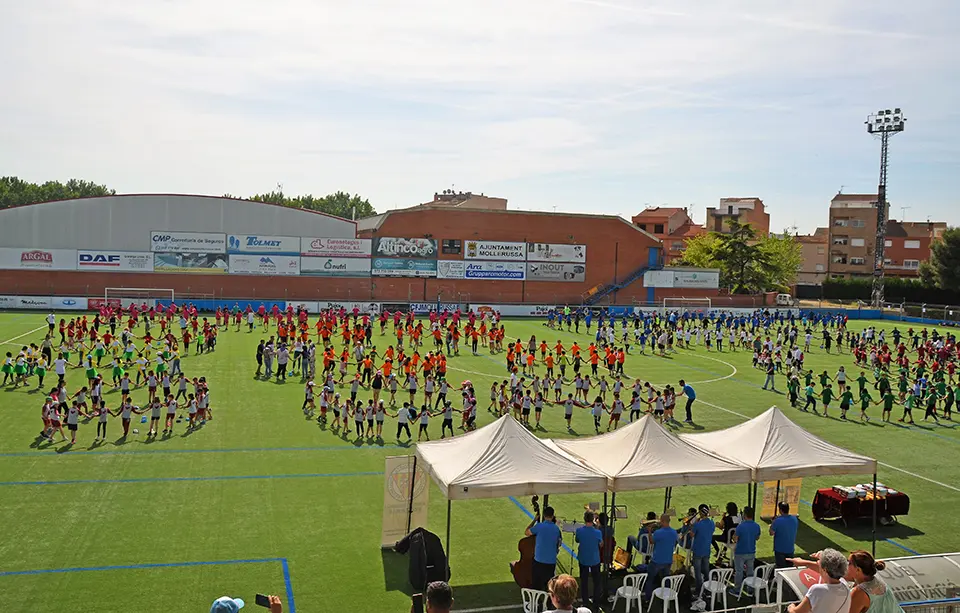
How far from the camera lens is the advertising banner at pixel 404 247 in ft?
188

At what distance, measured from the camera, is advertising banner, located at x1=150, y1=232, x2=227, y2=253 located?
53.2 metres

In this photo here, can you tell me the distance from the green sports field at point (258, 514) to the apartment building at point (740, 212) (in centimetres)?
7479

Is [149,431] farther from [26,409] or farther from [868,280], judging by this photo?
[868,280]

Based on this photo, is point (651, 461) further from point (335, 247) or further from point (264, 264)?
point (264, 264)

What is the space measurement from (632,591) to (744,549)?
1.81m

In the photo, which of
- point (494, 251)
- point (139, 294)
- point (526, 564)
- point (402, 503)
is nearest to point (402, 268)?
point (494, 251)

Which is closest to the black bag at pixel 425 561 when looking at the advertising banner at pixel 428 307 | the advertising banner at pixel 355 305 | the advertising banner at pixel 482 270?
the advertising banner at pixel 355 305

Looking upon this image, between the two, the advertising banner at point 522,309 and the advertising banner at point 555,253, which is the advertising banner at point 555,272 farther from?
the advertising banner at point 522,309

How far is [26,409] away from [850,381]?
93.4 feet

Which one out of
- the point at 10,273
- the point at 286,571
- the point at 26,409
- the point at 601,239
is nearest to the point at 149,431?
the point at 26,409

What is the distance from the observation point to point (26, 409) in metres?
21.4

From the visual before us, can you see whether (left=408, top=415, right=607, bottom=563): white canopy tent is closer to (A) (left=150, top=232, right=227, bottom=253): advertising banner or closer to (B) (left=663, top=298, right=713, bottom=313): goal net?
(A) (left=150, top=232, right=227, bottom=253): advertising banner

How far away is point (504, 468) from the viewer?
10984 mm

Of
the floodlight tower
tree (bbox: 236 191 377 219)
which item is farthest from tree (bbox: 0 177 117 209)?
the floodlight tower
